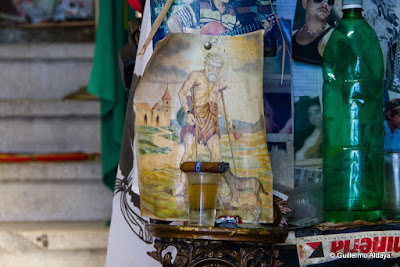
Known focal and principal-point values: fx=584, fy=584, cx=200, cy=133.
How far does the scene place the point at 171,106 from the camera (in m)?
0.94

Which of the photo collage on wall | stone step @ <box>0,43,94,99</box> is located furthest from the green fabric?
the photo collage on wall

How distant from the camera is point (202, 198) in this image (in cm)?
84

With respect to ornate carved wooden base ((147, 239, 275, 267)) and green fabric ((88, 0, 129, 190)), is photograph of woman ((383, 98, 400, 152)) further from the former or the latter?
green fabric ((88, 0, 129, 190))

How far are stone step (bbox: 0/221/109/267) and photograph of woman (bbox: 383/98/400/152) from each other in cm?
120

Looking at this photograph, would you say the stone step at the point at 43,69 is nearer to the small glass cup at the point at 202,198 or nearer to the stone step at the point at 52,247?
the stone step at the point at 52,247

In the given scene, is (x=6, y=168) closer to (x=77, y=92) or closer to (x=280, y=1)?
(x=77, y=92)

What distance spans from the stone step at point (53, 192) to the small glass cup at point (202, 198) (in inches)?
61.6

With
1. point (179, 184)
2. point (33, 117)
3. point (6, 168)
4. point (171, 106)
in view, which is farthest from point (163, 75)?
point (33, 117)

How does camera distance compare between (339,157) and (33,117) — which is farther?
(33,117)

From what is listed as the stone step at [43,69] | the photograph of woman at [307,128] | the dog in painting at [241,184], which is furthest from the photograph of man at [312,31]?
the stone step at [43,69]

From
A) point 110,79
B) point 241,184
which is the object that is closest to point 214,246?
point 241,184

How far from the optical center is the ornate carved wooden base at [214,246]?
791 millimetres

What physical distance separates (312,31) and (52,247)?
130cm

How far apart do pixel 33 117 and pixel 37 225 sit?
1.92ft
